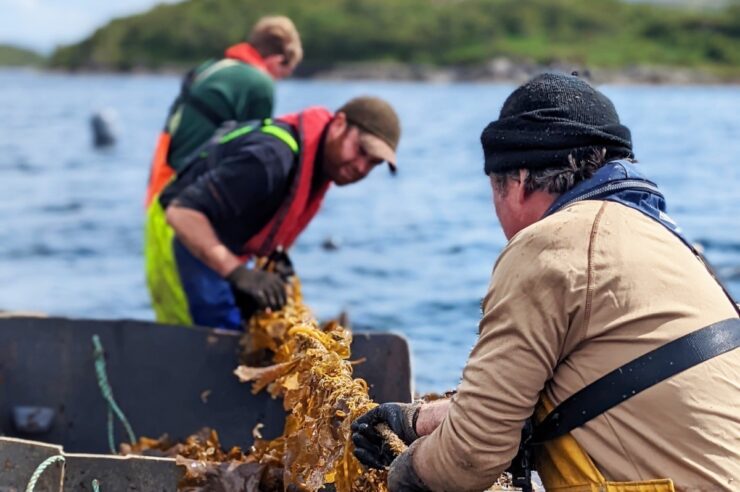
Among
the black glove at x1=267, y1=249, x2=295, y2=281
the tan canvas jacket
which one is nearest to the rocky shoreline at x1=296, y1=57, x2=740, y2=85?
the black glove at x1=267, y1=249, x2=295, y2=281

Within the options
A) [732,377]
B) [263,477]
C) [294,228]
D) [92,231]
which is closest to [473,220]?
[92,231]

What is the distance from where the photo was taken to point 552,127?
322 cm

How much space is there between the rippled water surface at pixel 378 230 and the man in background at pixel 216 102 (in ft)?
12.4

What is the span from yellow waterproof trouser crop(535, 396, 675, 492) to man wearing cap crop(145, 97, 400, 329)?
9.77ft

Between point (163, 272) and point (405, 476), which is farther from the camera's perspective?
point (163, 272)

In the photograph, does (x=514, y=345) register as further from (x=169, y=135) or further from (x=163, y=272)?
(x=169, y=135)

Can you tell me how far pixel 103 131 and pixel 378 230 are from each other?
68.1 ft

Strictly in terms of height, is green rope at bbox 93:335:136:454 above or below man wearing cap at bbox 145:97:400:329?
below

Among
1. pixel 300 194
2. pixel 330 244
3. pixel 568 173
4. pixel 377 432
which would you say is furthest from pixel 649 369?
pixel 330 244

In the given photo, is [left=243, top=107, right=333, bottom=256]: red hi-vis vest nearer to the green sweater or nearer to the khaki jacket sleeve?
the green sweater

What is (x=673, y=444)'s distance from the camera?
2951 mm

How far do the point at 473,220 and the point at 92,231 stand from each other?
7.66 metres

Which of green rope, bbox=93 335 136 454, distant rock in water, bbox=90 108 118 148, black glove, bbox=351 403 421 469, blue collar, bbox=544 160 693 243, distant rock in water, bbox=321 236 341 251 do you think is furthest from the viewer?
distant rock in water, bbox=90 108 118 148

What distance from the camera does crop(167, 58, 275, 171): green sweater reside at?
7785 millimetres
